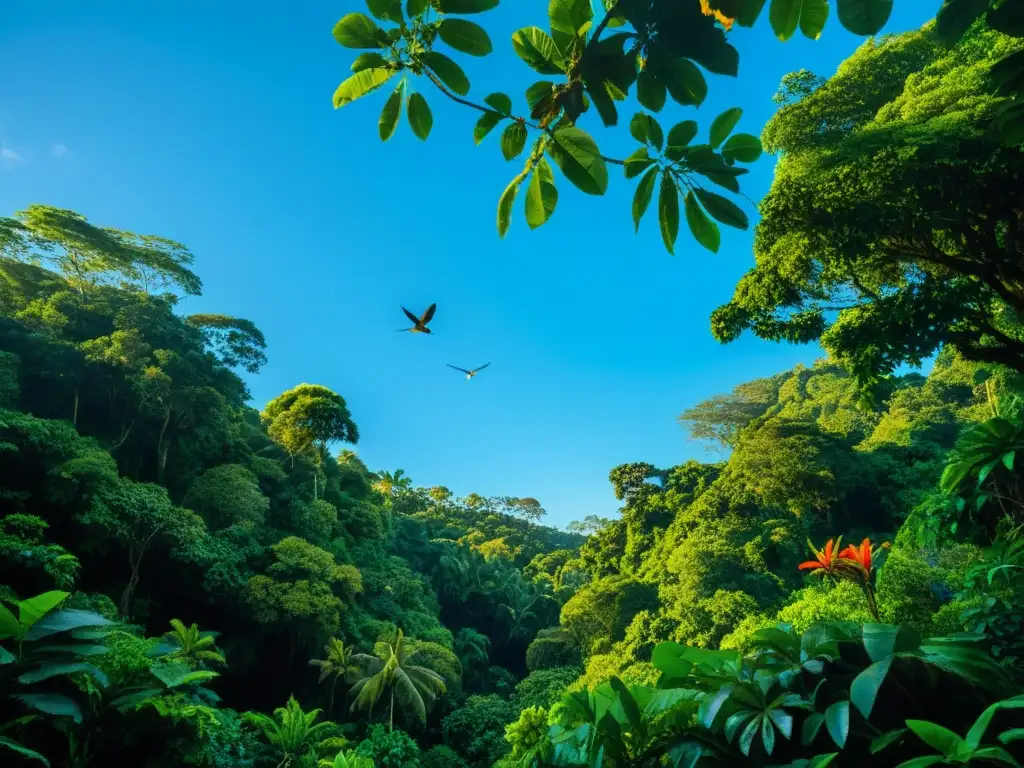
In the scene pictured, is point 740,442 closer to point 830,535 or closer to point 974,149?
point 830,535

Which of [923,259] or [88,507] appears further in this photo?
[88,507]

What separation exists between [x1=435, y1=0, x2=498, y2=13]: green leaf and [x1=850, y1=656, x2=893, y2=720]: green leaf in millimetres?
2140

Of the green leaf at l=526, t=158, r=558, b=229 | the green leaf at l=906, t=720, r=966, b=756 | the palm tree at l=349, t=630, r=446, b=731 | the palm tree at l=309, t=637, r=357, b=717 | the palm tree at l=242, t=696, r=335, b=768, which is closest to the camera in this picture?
the green leaf at l=526, t=158, r=558, b=229

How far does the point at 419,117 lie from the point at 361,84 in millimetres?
89

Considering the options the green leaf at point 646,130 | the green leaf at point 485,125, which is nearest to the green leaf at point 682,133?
the green leaf at point 646,130

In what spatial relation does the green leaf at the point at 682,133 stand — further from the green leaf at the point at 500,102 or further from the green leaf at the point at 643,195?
the green leaf at the point at 500,102

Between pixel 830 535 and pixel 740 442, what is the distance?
305 cm

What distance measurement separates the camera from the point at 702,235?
2.32ft

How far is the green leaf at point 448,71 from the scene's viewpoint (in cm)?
70

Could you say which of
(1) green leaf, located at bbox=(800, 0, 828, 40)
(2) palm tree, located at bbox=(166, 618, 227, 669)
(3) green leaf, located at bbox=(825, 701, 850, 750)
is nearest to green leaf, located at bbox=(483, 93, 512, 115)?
(1) green leaf, located at bbox=(800, 0, 828, 40)

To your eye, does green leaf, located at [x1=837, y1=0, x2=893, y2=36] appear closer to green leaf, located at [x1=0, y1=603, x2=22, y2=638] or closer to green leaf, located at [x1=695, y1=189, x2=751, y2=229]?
green leaf, located at [x1=695, y1=189, x2=751, y2=229]

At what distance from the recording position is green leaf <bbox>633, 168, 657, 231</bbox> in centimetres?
69

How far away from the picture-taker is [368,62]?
695 millimetres

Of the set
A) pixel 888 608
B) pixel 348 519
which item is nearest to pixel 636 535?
pixel 348 519
